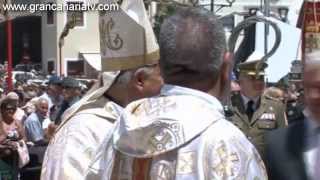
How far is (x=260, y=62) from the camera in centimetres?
754

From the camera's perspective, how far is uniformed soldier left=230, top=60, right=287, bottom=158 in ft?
22.5

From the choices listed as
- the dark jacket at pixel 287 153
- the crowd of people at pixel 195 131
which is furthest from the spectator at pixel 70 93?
the dark jacket at pixel 287 153

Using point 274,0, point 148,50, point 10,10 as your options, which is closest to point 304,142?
point 148,50

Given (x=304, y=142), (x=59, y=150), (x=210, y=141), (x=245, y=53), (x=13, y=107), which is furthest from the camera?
(x=245, y=53)

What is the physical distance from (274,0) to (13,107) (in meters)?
31.6

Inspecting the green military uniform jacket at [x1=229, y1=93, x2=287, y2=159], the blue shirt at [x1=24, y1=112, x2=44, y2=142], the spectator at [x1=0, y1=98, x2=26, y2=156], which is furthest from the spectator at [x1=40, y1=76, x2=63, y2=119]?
the green military uniform jacket at [x1=229, y1=93, x2=287, y2=159]

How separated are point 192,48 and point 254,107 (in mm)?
4374

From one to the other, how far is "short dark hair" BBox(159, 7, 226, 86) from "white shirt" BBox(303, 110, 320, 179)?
39cm

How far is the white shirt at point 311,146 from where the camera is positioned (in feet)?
9.48

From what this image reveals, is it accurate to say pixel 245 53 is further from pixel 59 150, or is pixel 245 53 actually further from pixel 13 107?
pixel 59 150

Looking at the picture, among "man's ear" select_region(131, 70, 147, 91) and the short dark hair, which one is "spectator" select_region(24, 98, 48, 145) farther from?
the short dark hair

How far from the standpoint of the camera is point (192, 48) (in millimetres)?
2756

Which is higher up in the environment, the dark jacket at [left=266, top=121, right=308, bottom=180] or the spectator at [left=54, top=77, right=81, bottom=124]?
the dark jacket at [left=266, top=121, right=308, bottom=180]

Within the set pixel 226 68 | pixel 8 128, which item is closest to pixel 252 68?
pixel 8 128
